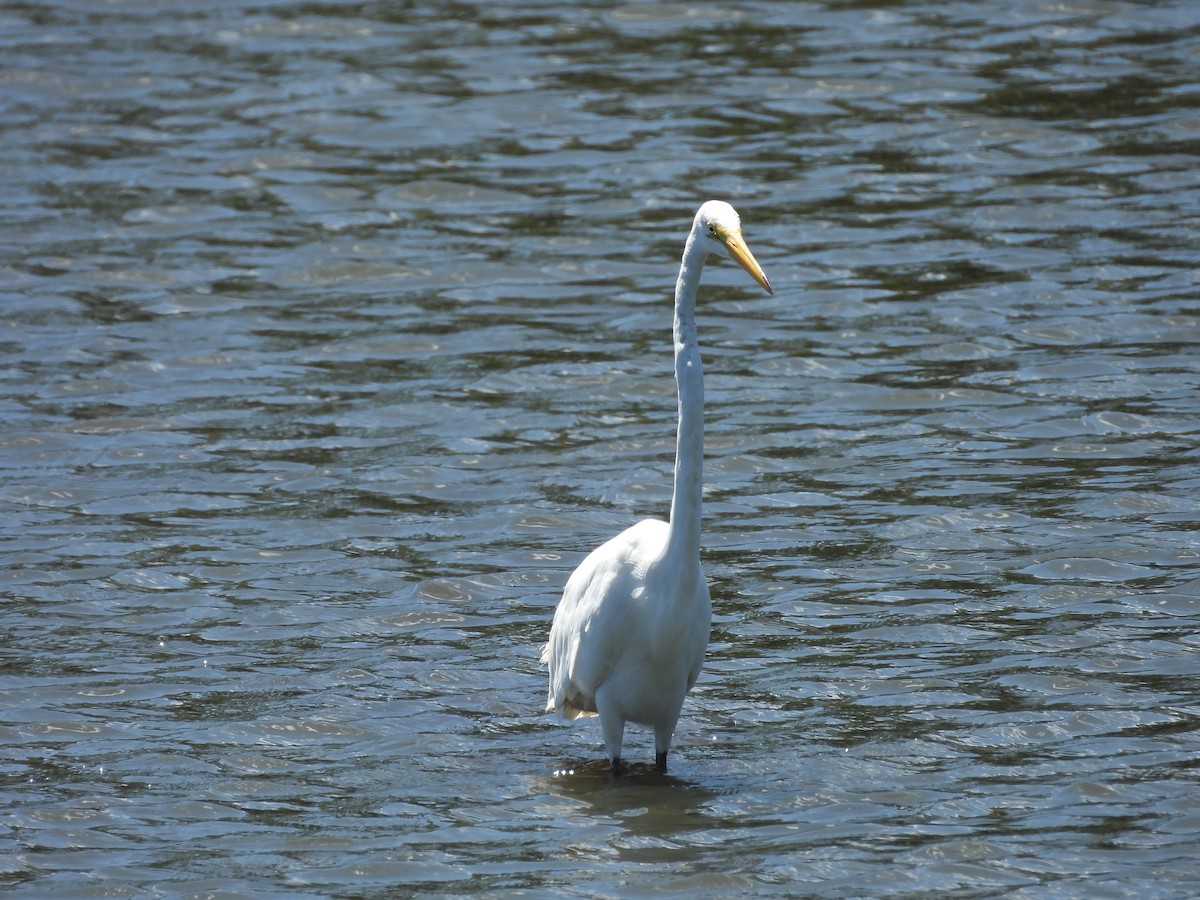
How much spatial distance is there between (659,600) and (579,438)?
4077 mm

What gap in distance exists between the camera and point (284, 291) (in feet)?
42.8

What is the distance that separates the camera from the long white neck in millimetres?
6578

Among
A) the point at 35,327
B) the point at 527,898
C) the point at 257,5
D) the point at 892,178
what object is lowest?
the point at 527,898

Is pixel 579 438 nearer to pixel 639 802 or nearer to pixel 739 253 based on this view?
pixel 639 802

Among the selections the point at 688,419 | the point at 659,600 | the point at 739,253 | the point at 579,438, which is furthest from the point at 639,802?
the point at 579,438

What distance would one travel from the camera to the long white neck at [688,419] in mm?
6578

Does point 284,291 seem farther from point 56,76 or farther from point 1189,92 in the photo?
point 1189,92

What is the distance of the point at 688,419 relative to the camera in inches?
260

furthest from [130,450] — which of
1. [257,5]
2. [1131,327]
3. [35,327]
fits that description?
[257,5]

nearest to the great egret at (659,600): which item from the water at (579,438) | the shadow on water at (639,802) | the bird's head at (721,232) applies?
the bird's head at (721,232)

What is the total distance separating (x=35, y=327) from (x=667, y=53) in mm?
7301

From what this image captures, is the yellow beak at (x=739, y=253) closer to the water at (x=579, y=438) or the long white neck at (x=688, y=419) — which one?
the long white neck at (x=688, y=419)

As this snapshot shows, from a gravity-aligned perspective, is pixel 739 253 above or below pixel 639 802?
above

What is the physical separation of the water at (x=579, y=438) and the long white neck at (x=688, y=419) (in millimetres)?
1047
